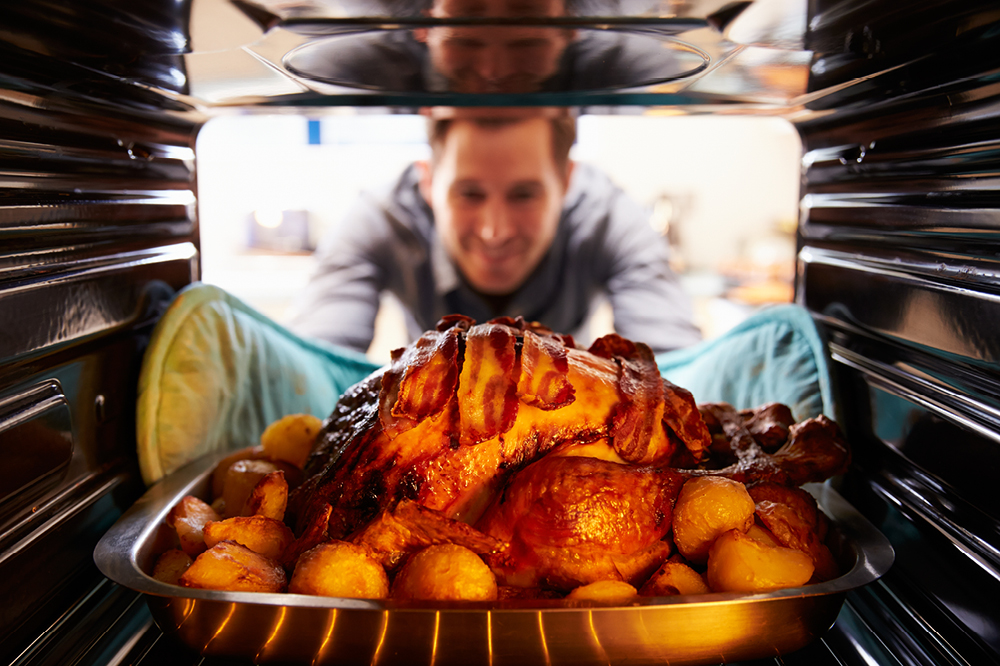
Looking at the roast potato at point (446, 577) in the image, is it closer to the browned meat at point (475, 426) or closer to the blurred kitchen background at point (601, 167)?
the browned meat at point (475, 426)

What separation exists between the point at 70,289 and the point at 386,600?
687 millimetres

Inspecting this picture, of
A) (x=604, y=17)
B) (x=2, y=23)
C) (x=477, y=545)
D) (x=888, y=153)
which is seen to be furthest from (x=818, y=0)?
(x=2, y=23)

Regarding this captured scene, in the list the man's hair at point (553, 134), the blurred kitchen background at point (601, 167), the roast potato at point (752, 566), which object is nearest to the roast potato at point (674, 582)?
the roast potato at point (752, 566)

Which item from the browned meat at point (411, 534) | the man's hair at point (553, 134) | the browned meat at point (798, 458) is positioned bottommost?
the browned meat at point (411, 534)

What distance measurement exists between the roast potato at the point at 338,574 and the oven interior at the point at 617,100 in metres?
0.18

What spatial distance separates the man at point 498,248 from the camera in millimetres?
2586

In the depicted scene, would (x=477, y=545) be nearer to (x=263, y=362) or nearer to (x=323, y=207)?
(x=263, y=362)

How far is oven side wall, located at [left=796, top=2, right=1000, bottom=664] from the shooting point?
83 cm

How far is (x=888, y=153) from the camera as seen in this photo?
3.71 ft

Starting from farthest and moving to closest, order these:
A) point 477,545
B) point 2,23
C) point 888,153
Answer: point 888,153 → point 477,545 → point 2,23

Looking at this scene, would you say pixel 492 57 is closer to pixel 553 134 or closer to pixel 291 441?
pixel 291 441

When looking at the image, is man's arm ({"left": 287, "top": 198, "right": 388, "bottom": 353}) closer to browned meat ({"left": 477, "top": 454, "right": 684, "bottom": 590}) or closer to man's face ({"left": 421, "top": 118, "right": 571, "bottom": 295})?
man's face ({"left": 421, "top": 118, "right": 571, "bottom": 295})

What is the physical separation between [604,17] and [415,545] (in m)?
0.74

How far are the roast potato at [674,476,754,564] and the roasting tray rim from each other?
0.11m
